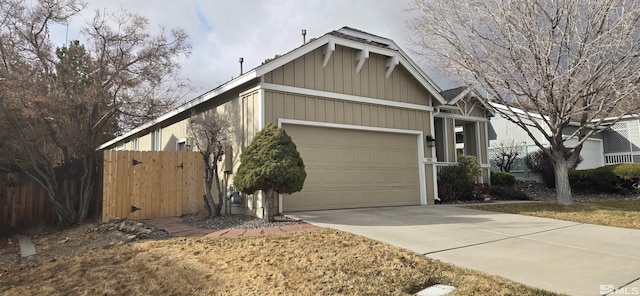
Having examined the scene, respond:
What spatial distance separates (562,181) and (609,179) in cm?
509

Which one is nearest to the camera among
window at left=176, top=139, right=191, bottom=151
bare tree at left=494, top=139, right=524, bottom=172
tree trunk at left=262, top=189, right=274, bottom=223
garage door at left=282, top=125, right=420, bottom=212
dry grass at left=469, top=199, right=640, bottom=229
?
tree trunk at left=262, top=189, right=274, bottom=223

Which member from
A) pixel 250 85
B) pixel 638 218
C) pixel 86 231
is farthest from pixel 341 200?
pixel 638 218

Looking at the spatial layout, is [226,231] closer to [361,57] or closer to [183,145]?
[361,57]

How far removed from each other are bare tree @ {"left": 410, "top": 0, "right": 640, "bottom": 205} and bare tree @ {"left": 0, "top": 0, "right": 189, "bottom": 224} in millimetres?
7517

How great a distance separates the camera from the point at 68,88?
8.61 m

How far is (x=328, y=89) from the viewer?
369 inches

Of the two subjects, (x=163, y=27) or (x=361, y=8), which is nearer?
(x=163, y=27)

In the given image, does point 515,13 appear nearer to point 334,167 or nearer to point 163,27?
point 334,167

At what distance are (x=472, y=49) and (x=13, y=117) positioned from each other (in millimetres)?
11144

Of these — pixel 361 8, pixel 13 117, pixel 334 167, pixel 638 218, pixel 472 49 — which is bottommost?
pixel 638 218

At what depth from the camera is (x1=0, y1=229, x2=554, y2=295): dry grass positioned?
3.66 m

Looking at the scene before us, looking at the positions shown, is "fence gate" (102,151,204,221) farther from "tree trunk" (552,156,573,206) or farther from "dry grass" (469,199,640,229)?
"tree trunk" (552,156,573,206)

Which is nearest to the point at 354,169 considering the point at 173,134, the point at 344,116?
the point at 344,116

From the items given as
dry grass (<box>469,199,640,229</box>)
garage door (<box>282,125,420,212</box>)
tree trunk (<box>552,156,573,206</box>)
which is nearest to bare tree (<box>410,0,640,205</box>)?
tree trunk (<box>552,156,573,206</box>)
